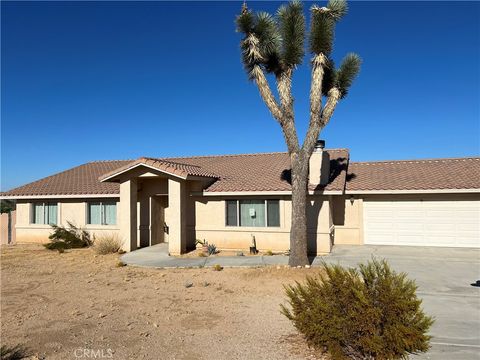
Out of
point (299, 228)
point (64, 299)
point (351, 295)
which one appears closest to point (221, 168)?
point (299, 228)

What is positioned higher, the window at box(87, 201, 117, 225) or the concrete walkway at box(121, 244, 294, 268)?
the window at box(87, 201, 117, 225)

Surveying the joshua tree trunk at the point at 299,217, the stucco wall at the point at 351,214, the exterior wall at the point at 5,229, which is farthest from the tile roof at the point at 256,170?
the exterior wall at the point at 5,229

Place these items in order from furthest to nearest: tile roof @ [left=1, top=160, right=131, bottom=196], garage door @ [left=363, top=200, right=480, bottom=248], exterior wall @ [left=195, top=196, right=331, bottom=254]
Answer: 1. tile roof @ [left=1, top=160, right=131, bottom=196]
2. garage door @ [left=363, top=200, right=480, bottom=248]
3. exterior wall @ [left=195, top=196, right=331, bottom=254]

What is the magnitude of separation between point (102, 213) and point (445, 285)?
15.6 m

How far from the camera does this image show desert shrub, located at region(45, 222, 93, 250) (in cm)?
1809

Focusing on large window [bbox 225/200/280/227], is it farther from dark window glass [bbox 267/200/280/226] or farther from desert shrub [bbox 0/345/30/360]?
desert shrub [bbox 0/345/30/360]

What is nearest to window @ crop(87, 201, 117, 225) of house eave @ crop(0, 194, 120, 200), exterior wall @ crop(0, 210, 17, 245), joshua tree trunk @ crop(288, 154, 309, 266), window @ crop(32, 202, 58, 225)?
house eave @ crop(0, 194, 120, 200)

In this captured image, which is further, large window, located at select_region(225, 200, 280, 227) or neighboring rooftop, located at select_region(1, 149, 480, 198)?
neighboring rooftop, located at select_region(1, 149, 480, 198)

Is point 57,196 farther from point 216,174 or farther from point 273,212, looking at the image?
point 273,212

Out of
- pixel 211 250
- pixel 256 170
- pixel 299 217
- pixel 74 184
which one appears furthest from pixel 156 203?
pixel 299 217

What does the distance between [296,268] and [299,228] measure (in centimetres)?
132

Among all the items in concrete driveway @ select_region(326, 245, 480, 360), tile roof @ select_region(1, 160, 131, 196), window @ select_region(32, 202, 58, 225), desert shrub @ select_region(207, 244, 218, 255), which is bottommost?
concrete driveway @ select_region(326, 245, 480, 360)

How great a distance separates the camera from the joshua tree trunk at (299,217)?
1252cm

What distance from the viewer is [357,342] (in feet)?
17.6
